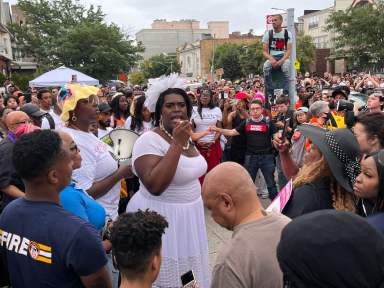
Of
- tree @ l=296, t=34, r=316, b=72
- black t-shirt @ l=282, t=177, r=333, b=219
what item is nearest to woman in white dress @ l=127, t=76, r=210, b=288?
black t-shirt @ l=282, t=177, r=333, b=219

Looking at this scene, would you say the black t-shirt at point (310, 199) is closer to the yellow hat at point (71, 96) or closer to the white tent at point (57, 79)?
the yellow hat at point (71, 96)

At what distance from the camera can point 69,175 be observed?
2.09 meters

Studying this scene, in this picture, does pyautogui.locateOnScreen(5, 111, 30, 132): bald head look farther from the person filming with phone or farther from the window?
the window

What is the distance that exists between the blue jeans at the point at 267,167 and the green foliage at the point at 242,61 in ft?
145

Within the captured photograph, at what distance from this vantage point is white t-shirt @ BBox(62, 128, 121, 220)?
3.02m

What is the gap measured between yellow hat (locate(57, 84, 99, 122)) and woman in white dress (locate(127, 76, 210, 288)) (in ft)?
2.14

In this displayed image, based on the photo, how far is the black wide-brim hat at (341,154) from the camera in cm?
247

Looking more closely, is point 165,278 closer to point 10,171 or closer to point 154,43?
point 10,171

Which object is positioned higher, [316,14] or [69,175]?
[316,14]

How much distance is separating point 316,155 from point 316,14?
80.2 meters

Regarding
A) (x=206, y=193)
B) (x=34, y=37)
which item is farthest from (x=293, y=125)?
(x=34, y=37)

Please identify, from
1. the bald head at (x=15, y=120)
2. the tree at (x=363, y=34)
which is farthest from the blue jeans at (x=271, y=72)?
the tree at (x=363, y=34)

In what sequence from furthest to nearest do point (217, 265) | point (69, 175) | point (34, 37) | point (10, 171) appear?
point (34, 37) < point (10, 171) < point (69, 175) < point (217, 265)

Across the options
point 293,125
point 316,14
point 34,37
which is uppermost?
point 316,14
